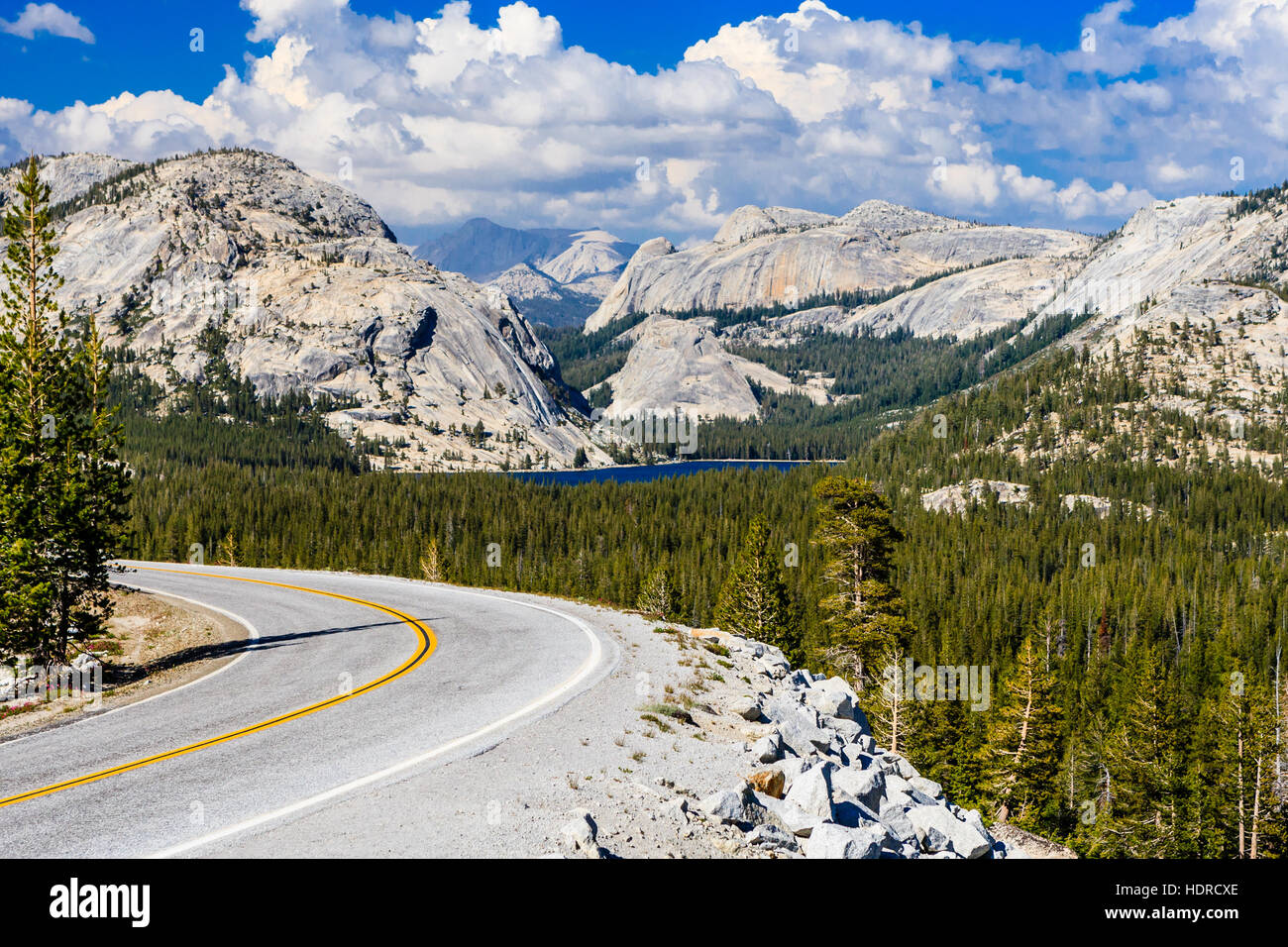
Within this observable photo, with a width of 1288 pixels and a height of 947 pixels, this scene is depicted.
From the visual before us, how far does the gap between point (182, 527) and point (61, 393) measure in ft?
280

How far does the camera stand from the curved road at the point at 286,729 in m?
10.9

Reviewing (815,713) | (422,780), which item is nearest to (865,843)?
(422,780)

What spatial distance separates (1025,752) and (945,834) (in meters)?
35.5

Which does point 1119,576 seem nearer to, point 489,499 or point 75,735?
point 489,499

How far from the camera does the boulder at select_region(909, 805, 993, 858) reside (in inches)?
569

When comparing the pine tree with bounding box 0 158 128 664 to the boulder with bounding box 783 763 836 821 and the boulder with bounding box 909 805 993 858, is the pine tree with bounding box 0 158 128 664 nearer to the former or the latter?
the boulder with bounding box 783 763 836 821

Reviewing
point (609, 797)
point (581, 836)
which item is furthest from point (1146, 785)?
point (581, 836)

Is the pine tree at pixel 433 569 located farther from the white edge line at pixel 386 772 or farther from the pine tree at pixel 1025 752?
the white edge line at pixel 386 772

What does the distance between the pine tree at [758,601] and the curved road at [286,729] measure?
26.0 meters

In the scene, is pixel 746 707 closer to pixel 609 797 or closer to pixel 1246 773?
pixel 609 797

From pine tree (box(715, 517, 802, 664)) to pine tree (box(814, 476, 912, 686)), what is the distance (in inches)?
397

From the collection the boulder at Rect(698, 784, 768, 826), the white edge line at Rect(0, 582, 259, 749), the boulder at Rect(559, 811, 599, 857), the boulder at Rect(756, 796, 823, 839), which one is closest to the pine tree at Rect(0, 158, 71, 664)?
the white edge line at Rect(0, 582, 259, 749)

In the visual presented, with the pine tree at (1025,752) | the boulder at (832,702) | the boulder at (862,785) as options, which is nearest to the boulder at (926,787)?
the boulder at (832,702)
